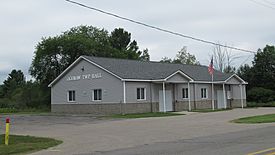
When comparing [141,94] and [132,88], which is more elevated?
[132,88]

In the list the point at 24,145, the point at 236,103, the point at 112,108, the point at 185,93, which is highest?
the point at 185,93

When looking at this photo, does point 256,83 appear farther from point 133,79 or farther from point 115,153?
point 115,153

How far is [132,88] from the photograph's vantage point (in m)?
34.8

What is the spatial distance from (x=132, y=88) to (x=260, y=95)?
24.1 meters

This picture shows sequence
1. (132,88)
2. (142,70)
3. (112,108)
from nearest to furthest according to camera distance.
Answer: (132,88)
(112,108)
(142,70)

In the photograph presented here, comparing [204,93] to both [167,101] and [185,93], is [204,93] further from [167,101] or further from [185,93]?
[167,101]

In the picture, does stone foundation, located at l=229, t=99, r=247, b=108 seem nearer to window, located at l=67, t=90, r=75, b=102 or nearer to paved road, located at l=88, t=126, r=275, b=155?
window, located at l=67, t=90, r=75, b=102

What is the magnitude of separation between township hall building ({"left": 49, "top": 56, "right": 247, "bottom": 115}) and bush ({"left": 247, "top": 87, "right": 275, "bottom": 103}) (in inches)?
303

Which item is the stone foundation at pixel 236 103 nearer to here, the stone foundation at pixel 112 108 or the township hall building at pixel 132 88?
the township hall building at pixel 132 88

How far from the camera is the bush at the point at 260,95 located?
51250mm

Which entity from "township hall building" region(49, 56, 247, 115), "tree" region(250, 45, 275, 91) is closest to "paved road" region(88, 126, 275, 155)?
"township hall building" region(49, 56, 247, 115)

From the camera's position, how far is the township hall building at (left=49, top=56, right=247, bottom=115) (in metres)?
35.0

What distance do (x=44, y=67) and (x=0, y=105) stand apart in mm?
11052

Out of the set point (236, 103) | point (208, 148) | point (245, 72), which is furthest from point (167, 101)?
point (208, 148)
